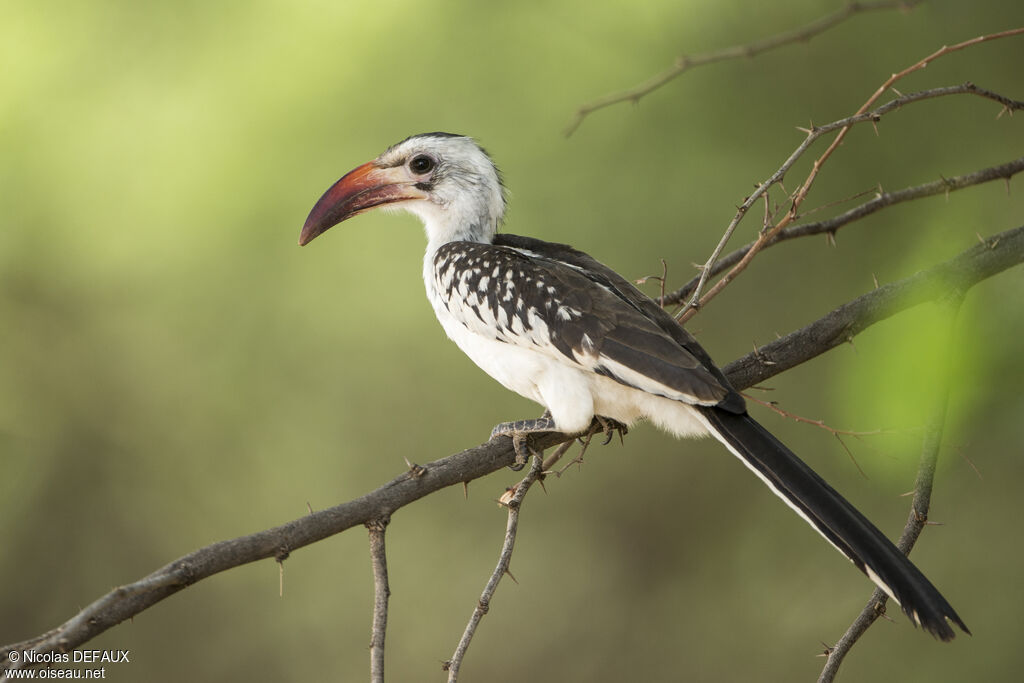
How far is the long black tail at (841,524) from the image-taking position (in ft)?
4.55

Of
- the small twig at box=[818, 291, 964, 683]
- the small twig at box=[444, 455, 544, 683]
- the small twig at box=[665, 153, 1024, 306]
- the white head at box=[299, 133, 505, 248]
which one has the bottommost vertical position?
the small twig at box=[818, 291, 964, 683]

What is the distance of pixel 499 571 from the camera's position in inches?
64.0

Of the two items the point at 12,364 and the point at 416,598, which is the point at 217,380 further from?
the point at 416,598

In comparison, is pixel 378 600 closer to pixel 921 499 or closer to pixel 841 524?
pixel 841 524

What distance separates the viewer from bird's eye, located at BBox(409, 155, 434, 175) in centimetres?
256

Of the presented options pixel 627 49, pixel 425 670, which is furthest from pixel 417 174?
pixel 425 670

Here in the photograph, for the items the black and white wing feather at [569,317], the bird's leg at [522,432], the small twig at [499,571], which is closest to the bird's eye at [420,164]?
the black and white wing feather at [569,317]

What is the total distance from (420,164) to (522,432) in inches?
37.3

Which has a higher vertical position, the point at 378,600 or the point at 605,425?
the point at 605,425

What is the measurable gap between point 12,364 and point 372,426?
Result: 64.3 inches

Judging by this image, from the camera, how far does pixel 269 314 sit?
4016 millimetres

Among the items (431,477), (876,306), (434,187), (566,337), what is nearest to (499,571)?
(431,477)

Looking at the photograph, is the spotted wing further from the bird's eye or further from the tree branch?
the bird's eye

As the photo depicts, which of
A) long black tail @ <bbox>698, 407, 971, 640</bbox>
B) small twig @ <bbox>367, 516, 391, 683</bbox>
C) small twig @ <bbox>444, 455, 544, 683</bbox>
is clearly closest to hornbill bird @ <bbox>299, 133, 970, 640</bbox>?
long black tail @ <bbox>698, 407, 971, 640</bbox>
